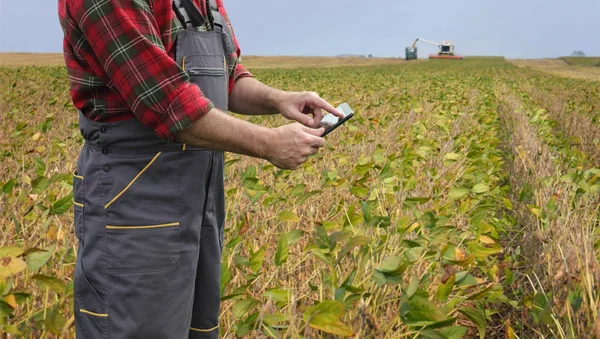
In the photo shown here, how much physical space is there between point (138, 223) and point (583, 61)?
6607 centimetres

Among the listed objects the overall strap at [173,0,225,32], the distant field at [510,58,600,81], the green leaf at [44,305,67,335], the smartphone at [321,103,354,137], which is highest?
the overall strap at [173,0,225,32]

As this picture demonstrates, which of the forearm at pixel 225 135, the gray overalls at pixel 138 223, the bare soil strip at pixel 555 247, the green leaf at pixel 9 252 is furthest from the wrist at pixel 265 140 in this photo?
the bare soil strip at pixel 555 247

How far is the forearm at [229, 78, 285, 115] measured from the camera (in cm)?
220

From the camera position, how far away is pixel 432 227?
2252 millimetres

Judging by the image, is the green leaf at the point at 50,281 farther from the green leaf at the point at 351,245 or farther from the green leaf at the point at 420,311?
the green leaf at the point at 420,311

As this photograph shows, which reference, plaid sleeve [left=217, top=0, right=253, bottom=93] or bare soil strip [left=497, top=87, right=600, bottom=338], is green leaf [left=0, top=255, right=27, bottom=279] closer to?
plaid sleeve [left=217, top=0, right=253, bottom=93]

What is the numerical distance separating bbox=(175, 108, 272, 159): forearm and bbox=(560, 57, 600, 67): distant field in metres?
61.3

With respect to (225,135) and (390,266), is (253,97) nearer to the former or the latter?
(225,135)

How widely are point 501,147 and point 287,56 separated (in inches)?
2192

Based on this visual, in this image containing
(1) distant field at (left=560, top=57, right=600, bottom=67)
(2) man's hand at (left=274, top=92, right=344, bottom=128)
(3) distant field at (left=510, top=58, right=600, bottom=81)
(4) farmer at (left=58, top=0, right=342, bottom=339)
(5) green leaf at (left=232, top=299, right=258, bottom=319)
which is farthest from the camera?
(1) distant field at (left=560, top=57, right=600, bottom=67)

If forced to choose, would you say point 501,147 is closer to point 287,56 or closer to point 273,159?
point 273,159

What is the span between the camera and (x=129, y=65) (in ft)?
4.89

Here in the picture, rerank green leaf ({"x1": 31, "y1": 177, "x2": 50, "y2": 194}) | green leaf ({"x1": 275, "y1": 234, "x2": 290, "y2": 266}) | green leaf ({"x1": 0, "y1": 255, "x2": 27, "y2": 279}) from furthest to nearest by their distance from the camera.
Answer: green leaf ({"x1": 31, "y1": 177, "x2": 50, "y2": 194})
green leaf ({"x1": 275, "y1": 234, "x2": 290, "y2": 266})
green leaf ({"x1": 0, "y1": 255, "x2": 27, "y2": 279})

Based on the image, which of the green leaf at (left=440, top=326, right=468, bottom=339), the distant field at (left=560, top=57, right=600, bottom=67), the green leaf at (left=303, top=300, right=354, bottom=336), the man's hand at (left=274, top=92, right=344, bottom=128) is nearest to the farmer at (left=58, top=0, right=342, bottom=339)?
the man's hand at (left=274, top=92, right=344, bottom=128)
